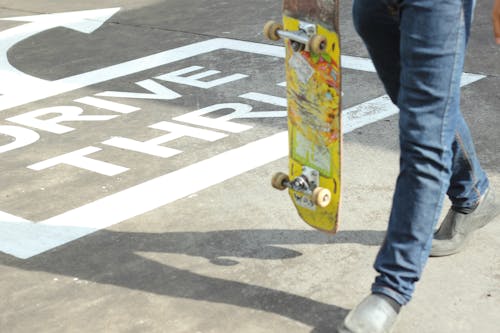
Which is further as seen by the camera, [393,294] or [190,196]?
[190,196]

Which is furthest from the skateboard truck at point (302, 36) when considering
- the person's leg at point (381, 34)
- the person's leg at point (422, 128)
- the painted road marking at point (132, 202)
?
the painted road marking at point (132, 202)

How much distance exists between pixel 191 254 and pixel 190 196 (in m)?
0.64

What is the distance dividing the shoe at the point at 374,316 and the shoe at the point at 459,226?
2.18 feet

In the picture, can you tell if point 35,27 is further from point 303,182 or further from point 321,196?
point 321,196

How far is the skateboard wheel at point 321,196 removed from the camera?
326 cm

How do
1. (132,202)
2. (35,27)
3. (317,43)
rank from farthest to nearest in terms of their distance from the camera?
(35,27) → (132,202) → (317,43)

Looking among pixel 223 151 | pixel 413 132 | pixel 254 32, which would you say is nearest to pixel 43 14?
pixel 254 32

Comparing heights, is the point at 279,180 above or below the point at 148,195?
above

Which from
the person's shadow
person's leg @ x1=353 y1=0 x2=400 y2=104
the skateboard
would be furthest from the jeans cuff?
person's leg @ x1=353 y1=0 x2=400 y2=104

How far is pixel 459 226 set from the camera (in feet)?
12.0

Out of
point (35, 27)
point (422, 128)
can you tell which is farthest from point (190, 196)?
point (35, 27)

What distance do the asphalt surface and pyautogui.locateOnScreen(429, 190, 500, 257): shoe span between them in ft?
0.14

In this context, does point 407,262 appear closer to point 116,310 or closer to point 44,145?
point 116,310

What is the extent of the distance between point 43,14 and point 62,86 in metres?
2.63
